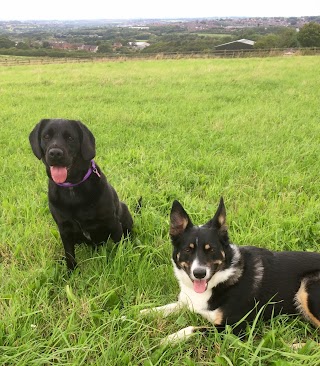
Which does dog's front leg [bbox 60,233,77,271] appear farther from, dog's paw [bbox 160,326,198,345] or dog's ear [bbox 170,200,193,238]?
dog's paw [bbox 160,326,198,345]

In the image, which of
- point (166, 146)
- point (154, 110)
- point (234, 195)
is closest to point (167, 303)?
point (234, 195)

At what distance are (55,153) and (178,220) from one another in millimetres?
1056

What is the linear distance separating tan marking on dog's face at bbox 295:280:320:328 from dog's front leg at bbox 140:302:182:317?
33.1 inches

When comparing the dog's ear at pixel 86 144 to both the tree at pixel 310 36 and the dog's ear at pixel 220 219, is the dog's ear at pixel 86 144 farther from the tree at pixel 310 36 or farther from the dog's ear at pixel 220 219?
the tree at pixel 310 36

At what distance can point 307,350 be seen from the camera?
2086 mm

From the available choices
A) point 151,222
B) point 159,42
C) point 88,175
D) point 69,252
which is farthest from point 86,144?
point 159,42

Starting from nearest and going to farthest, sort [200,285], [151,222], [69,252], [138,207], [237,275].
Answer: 1. [200,285]
2. [237,275]
3. [69,252]
4. [151,222]
5. [138,207]


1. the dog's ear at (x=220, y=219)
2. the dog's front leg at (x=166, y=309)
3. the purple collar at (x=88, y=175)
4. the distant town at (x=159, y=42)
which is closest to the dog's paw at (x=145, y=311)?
the dog's front leg at (x=166, y=309)

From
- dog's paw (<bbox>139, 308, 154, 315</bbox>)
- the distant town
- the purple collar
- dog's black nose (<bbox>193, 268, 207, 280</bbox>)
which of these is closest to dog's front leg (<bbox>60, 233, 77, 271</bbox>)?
the purple collar

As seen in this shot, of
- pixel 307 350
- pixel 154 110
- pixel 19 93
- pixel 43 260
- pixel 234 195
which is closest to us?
pixel 307 350

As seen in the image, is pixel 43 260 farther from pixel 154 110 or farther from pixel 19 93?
pixel 19 93

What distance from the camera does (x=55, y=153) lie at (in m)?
2.58

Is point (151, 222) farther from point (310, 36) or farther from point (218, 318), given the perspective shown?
point (310, 36)

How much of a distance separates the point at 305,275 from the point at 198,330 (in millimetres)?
863
